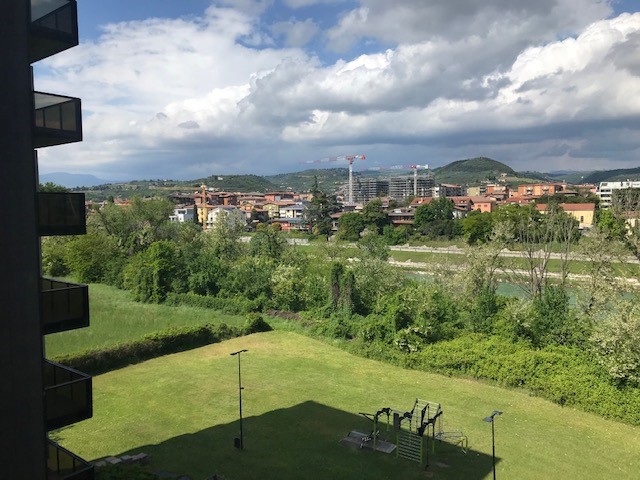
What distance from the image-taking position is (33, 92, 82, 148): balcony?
A: 30.6 ft

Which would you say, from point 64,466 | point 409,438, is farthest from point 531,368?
point 64,466

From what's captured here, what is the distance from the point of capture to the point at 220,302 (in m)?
37.8

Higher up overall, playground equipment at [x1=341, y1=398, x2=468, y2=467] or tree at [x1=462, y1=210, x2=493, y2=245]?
tree at [x1=462, y1=210, x2=493, y2=245]

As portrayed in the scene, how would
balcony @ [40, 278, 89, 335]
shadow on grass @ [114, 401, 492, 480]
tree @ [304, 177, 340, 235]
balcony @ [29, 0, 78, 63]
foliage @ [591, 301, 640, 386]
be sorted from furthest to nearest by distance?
1. tree @ [304, 177, 340, 235]
2. foliage @ [591, 301, 640, 386]
3. shadow on grass @ [114, 401, 492, 480]
4. balcony @ [40, 278, 89, 335]
5. balcony @ [29, 0, 78, 63]

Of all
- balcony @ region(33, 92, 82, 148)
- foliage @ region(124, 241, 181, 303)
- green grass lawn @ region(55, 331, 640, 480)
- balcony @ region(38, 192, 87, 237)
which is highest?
balcony @ region(33, 92, 82, 148)

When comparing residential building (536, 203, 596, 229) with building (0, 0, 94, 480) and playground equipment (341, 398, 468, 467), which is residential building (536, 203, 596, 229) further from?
building (0, 0, 94, 480)

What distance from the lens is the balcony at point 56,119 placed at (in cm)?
934

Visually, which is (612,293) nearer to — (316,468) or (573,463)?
(573,463)

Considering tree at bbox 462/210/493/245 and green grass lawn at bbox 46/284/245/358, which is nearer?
green grass lawn at bbox 46/284/245/358

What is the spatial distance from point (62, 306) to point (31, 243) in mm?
1534

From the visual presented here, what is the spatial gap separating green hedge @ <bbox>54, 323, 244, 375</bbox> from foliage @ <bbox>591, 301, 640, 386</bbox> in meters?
20.4

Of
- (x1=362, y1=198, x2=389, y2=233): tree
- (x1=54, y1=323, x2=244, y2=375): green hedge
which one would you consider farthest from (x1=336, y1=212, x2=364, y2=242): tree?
(x1=54, y1=323, x2=244, y2=375): green hedge

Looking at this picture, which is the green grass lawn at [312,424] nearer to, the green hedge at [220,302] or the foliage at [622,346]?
the foliage at [622,346]

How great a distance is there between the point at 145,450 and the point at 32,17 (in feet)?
43.1
